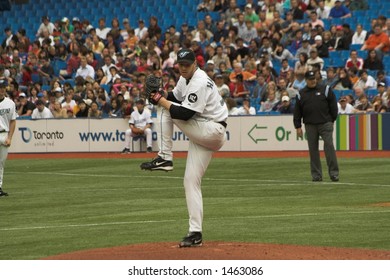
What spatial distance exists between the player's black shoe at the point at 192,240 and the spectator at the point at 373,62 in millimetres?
19133

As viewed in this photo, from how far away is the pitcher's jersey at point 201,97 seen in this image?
10.9 m

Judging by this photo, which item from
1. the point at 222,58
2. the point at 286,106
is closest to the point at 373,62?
the point at 286,106

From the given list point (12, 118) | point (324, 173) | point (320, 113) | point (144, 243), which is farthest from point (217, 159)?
point (144, 243)

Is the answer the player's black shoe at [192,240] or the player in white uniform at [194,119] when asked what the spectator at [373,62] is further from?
the player's black shoe at [192,240]

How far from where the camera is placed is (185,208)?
51.9 feet

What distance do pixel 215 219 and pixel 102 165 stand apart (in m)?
12.4

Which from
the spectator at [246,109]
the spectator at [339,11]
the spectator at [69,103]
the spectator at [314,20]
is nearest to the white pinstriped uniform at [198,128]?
the spectator at [246,109]

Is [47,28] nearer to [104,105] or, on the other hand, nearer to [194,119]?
[104,105]

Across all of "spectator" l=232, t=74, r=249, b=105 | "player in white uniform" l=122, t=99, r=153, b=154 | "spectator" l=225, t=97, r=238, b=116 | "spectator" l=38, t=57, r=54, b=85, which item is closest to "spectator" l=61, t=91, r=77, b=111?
"player in white uniform" l=122, t=99, r=153, b=154

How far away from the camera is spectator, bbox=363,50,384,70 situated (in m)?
29.3

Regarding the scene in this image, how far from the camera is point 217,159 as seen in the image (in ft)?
88.9

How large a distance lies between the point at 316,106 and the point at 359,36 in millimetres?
11488

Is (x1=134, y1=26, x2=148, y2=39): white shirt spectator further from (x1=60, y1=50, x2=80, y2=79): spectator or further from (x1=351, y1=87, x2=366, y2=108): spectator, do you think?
(x1=351, y1=87, x2=366, y2=108): spectator
